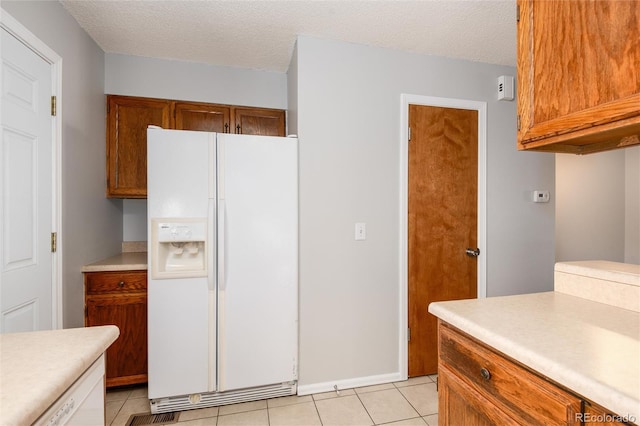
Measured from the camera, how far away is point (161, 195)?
190 centimetres

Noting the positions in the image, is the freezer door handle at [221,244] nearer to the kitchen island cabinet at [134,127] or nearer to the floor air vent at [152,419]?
the floor air vent at [152,419]

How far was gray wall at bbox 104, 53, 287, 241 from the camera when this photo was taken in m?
2.51

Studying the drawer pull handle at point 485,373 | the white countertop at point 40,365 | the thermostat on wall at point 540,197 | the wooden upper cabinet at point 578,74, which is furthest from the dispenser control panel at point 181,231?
the thermostat on wall at point 540,197

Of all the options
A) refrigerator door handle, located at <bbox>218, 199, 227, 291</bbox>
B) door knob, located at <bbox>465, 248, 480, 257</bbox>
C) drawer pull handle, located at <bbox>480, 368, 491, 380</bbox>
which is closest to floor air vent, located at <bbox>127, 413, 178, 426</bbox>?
refrigerator door handle, located at <bbox>218, 199, 227, 291</bbox>

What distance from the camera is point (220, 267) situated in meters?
1.96

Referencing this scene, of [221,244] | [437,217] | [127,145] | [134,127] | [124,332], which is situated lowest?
[124,332]

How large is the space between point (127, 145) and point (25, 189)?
3.29ft

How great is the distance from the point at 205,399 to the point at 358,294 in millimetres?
1216

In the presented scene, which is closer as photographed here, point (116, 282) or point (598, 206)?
point (116, 282)

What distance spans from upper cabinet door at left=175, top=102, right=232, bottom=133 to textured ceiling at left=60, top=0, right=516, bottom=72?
0.39 meters

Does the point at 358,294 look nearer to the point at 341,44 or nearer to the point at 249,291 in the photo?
the point at 249,291

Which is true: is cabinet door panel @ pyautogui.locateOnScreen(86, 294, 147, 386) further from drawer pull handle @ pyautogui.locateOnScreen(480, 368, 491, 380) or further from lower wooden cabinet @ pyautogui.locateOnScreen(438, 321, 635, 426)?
drawer pull handle @ pyautogui.locateOnScreen(480, 368, 491, 380)
